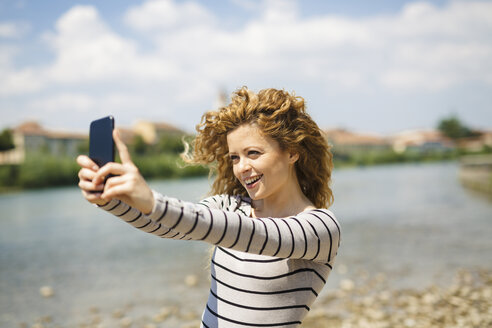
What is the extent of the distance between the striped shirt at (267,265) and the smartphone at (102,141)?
0.89 feet

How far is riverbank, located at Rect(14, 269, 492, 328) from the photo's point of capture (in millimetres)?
6156

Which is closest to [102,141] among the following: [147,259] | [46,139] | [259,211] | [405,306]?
[259,211]

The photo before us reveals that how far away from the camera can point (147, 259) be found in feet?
36.8

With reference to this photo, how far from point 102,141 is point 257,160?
809mm

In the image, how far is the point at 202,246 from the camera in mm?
12547

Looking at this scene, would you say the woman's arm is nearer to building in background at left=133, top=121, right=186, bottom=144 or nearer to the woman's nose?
the woman's nose


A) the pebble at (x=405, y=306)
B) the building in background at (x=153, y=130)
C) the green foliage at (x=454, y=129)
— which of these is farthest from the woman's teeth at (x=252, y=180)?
the green foliage at (x=454, y=129)

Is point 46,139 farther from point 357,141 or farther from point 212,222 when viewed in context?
point 212,222

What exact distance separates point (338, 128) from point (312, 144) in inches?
5263

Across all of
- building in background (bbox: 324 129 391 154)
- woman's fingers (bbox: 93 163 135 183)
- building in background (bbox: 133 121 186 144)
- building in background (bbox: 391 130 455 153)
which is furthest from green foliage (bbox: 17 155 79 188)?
building in background (bbox: 391 130 455 153)

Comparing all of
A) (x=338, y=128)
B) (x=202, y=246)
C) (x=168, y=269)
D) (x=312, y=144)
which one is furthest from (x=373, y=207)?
(x=338, y=128)

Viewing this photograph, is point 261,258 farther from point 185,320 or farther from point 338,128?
point 338,128

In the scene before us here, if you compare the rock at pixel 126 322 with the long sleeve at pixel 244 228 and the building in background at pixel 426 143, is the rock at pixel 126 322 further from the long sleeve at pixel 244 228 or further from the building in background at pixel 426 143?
the building in background at pixel 426 143

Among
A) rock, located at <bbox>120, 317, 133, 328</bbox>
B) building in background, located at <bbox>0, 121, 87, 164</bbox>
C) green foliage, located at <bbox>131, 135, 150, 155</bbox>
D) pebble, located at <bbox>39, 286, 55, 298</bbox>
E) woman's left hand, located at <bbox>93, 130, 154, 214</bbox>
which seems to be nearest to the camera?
woman's left hand, located at <bbox>93, 130, 154, 214</bbox>
